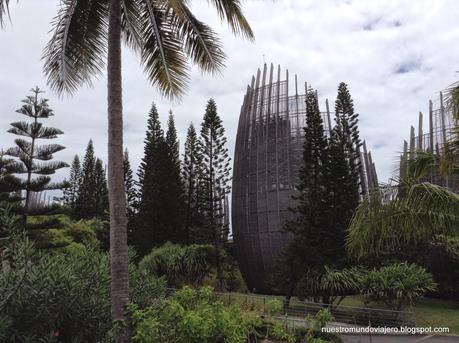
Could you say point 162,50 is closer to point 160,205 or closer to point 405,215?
point 405,215

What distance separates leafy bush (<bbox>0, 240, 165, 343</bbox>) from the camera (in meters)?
4.91

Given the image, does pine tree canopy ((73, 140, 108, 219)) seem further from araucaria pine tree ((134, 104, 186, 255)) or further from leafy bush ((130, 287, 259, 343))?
leafy bush ((130, 287, 259, 343))

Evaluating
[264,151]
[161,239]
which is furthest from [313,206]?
[161,239]

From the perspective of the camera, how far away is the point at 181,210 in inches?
1210

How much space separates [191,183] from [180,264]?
1132 centimetres

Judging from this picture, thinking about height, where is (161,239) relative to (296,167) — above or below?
below

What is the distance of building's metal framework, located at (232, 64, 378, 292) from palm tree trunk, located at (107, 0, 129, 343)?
20899mm

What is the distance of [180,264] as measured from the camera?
896 inches

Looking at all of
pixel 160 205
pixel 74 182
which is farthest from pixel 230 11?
pixel 74 182

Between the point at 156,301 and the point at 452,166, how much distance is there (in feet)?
14.2

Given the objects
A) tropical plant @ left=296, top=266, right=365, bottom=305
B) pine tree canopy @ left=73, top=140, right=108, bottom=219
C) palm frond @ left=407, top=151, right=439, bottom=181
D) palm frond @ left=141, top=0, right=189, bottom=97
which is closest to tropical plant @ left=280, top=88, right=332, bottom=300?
tropical plant @ left=296, top=266, right=365, bottom=305

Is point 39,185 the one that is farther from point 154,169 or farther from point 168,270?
point 154,169

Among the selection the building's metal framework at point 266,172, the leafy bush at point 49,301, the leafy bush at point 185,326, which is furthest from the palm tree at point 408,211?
the building's metal framework at point 266,172

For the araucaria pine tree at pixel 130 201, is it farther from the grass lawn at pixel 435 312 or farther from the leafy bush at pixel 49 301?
the leafy bush at pixel 49 301
